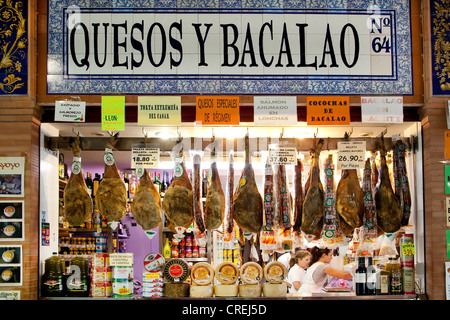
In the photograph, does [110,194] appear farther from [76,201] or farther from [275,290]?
[275,290]

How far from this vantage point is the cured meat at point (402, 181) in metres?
4.43

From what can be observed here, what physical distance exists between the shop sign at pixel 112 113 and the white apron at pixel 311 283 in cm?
244

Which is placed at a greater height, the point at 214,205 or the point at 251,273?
the point at 214,205

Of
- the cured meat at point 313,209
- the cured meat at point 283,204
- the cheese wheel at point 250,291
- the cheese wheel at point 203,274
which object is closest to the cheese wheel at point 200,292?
the cheese wheel at point 203,274

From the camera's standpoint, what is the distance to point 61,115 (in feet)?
13.9

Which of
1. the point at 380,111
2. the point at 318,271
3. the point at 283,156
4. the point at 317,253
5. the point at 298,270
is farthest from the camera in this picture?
the point at 298,270

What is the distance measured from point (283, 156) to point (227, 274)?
110 cm

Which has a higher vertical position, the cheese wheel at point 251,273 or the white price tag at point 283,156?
the white price tag at point 283,156

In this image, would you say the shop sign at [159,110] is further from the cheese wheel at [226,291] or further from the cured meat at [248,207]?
the cheese wheel at [226,291]

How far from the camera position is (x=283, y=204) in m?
4.51

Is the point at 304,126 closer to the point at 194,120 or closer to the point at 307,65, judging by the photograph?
the point at 307,65

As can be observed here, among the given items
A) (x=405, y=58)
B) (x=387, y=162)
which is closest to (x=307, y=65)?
(x=405, y=58)

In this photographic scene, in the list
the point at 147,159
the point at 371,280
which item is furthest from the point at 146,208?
the point at 371,280
